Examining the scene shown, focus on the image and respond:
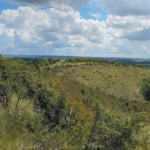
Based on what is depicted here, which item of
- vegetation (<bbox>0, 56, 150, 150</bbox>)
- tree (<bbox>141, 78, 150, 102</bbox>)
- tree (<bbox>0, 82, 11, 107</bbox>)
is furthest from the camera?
tree (<bbox>141, 78, 150, 102</bbox>)

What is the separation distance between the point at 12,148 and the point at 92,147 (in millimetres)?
2685

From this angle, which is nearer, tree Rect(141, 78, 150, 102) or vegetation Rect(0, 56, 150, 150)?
vegetation Rect(0, 56, 150, 150)

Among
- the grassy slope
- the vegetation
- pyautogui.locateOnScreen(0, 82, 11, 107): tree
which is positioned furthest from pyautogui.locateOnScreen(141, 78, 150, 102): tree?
pyautogui.locateOnScreen(0, 82, 11, 107): tree

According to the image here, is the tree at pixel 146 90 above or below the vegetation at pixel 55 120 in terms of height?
below

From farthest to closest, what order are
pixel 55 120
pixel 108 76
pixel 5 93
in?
pixel 108 76 → pixel 5 93 → pixel 55 120

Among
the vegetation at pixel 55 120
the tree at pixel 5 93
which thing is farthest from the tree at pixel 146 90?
the tree at pixel 5 93

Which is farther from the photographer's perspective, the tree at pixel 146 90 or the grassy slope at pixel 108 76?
the grassy slope at pixel 108 76

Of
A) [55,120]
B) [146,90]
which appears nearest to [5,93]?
[55,120]

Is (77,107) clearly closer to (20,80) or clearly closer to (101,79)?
(20,80)

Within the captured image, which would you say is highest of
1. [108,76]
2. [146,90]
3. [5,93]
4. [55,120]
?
[5,93]

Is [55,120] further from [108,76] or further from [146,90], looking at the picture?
[108,76]

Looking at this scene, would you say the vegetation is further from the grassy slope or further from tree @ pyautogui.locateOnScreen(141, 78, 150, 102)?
the grassy slope

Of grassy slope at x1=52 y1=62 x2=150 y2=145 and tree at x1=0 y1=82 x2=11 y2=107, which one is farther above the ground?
tree at x1=0 y1=82 x2=11 y2=107

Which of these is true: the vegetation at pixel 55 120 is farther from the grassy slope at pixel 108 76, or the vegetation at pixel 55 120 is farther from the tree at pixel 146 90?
the grassy slope at pixel 108 76
